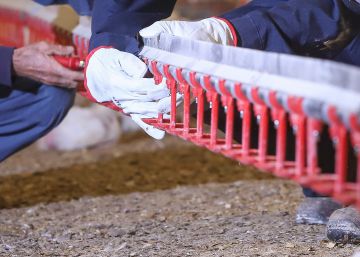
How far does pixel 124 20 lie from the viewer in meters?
2.32

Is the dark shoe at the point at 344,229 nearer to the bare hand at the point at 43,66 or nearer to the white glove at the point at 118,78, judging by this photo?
the white glove at the point at 118,78

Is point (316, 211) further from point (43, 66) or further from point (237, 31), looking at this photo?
point (43, 66)

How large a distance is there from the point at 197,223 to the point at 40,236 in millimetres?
522

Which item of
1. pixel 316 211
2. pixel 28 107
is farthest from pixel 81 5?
pixel 316 211

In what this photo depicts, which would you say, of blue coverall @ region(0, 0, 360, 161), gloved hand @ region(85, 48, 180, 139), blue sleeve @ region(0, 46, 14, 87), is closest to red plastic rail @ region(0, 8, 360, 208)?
gloved hand @ region(85, 48, 180, 139)

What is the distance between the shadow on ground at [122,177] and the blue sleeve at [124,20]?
119 centimetres

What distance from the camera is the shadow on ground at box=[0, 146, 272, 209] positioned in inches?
138

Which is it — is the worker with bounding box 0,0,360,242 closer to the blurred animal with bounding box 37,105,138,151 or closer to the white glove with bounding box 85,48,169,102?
the white glove with bounding box 85,48,169,102

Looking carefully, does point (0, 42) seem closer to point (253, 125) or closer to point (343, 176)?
point (253, 125)

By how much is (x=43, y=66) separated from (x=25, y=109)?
12.4 inches

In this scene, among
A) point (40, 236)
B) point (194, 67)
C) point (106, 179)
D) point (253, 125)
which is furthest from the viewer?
point (106, 179)

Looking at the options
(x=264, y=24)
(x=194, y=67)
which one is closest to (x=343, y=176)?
(x=194, y=67)

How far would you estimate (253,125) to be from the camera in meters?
2.27

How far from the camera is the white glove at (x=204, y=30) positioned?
6.75 ft
